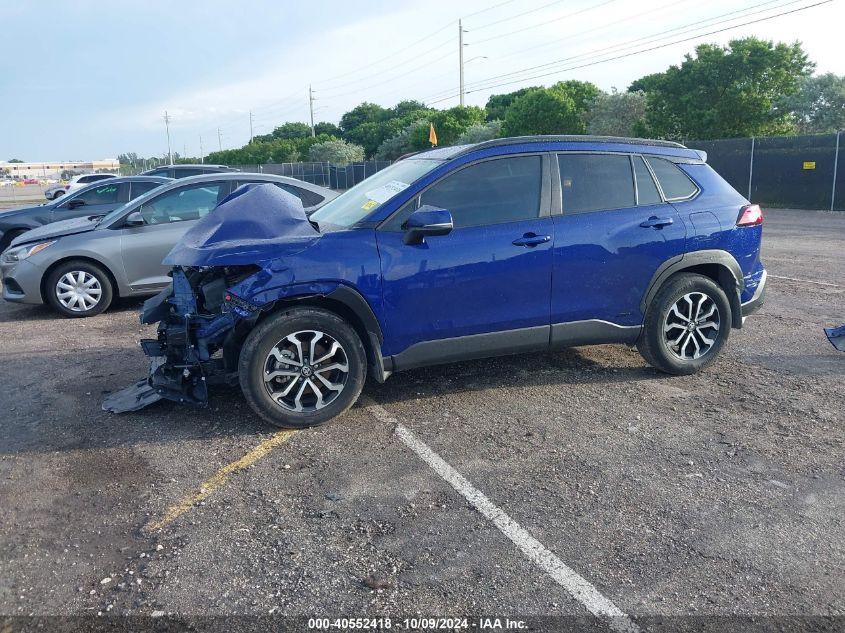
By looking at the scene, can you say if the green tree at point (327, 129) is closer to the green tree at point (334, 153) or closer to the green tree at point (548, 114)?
the green tree at point (334, 153)

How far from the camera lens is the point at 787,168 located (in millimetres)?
22312

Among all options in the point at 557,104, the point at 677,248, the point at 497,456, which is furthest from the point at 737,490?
the point at 557,104

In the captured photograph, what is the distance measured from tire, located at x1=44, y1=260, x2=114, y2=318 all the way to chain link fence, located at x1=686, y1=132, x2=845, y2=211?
2042 cm

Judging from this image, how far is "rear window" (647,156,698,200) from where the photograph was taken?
5.60 metres

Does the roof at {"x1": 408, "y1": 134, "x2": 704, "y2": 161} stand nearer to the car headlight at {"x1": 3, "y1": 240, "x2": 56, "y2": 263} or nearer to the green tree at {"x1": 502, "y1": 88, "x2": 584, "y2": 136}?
the car headlight at {"x1": 3, "y1": 240, "x2": 56, "y2": 263}

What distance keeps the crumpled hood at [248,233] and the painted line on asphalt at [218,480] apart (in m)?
1.18

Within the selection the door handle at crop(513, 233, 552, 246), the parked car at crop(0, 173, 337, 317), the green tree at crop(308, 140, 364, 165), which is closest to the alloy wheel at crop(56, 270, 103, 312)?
the parked car at crop(0, 173, 337, 317)

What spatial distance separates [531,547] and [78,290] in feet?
23.5

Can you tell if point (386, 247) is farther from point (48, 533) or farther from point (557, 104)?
point (557, 104)

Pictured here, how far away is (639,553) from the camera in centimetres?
325

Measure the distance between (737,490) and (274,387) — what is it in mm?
2896

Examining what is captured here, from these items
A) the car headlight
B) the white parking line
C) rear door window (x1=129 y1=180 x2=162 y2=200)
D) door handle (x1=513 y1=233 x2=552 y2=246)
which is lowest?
the white parking line

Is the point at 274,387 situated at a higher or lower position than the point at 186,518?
higher

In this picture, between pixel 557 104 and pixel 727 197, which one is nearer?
pixel 727 197
